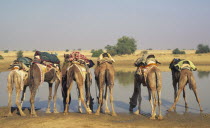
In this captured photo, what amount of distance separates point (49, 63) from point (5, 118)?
10.0 ft

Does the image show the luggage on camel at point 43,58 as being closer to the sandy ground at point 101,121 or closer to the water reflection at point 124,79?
the sandy ground at point 101,121

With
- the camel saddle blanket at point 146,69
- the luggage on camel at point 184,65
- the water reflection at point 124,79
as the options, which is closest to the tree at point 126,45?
the water reflection at point 124,79

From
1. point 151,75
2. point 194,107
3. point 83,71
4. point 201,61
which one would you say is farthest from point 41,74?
point 201,61

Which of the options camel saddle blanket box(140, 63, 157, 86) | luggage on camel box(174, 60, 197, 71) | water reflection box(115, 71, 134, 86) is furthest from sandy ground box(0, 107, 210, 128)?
water reflection box(115, 71, 134, 86)

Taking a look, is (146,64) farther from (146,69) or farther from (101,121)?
(101,121)

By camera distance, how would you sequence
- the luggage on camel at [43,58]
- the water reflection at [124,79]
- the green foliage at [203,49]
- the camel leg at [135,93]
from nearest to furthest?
1. the luggage on camel at [43,58]
2. the camel leg at [135,93]
3. the water reflection at [124,79]
4. the green foliage at [203,49]

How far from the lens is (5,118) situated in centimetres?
1089

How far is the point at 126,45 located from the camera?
7581cm

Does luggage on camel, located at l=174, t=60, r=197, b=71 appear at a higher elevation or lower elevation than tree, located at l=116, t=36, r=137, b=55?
lower

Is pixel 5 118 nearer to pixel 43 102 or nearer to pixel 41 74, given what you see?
pixel 41 74

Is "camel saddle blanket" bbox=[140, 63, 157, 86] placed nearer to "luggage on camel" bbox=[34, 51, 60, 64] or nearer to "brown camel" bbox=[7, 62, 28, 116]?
"luggage on camel" bbox=[34, 51, 60, 64]

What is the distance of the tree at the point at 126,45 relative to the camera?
72.9 m

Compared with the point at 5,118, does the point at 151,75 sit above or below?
above

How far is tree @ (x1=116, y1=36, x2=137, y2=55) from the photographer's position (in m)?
72.9
